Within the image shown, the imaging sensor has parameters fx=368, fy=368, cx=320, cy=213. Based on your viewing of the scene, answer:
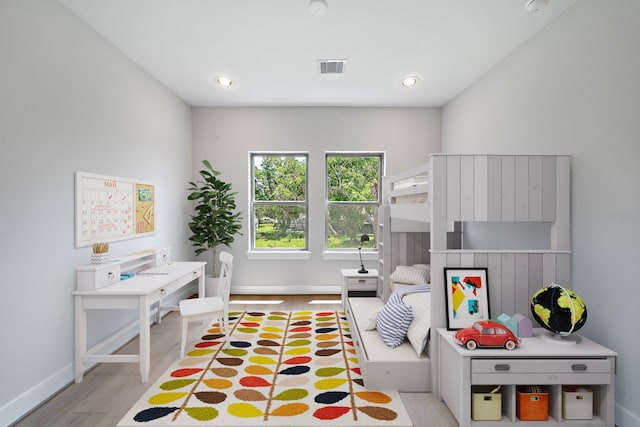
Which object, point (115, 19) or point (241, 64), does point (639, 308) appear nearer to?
point (241, 64)

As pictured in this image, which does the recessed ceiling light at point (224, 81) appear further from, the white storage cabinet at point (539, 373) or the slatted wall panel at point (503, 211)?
the white storage cabinet at point (539, 373)

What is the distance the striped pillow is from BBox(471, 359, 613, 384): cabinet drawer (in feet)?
2.38

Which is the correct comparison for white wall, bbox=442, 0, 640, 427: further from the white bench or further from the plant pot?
the plant pot

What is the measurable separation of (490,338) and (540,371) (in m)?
0.30

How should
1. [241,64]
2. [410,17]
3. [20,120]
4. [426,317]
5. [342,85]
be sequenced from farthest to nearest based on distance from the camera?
1. [342,85]
2. [241,64]
3. [410,17]
4. [426,317]
5. [20,120]

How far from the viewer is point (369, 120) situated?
5.14 metres

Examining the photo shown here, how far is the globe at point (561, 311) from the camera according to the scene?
6.84 feet

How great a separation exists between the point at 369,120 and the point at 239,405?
396 cm

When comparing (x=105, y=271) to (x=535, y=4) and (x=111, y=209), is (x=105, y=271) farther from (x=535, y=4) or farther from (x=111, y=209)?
(x=535, y=4)

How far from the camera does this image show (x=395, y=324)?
8.90 feet

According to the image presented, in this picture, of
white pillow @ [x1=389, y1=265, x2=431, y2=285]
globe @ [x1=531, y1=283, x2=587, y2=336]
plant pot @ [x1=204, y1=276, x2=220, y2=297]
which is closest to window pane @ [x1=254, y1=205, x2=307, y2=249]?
plant pot @ [x1=204, y1=276, x2=220, y2=297]

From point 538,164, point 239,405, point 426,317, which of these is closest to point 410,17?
point 538,164

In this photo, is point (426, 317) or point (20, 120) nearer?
point (20, 120)

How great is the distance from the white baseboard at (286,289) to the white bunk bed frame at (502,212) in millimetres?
2820
